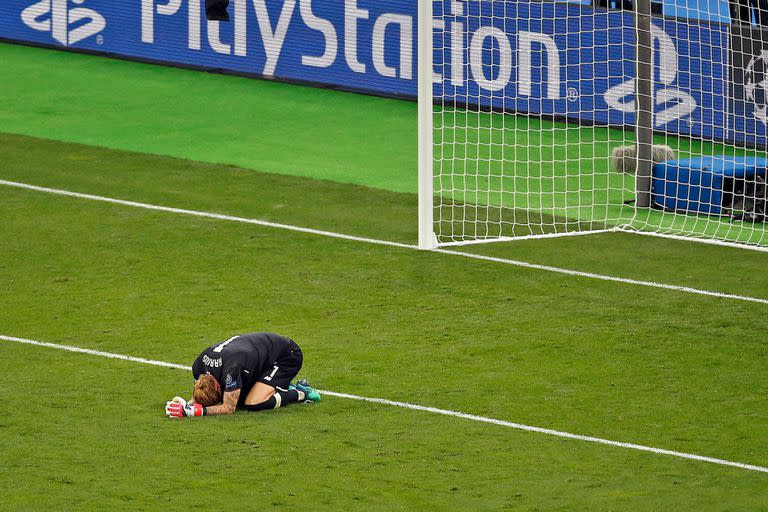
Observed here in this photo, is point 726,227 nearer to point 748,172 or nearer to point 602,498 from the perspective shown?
point 748,172

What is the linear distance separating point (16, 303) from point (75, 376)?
2.01m

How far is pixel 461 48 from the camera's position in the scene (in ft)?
64.2

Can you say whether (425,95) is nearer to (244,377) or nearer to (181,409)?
(244,377)

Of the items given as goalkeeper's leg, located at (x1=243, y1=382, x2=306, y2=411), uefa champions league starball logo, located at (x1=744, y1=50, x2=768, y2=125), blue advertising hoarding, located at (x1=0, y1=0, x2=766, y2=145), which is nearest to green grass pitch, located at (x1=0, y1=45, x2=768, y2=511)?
goalkeeper's leg, located at (x1=243, y1=382, x2=306, y2=411)

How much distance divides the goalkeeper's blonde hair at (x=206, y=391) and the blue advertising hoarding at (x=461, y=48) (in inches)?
342

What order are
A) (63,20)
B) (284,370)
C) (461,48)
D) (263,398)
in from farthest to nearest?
(63,20) → (461,48) → (284,370) → (263,398)

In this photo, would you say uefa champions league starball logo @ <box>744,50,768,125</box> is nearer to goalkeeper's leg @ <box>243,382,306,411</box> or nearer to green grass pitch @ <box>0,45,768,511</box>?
green grass pitch @ <box>0,45,768,511</box>

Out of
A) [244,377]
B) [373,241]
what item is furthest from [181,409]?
[373,241]

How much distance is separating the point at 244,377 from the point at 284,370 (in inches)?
13.7

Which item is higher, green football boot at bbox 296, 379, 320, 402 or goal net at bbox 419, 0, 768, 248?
goal net at bbox 419, 0, 768, 248

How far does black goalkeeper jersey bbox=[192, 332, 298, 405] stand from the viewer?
10.2 m

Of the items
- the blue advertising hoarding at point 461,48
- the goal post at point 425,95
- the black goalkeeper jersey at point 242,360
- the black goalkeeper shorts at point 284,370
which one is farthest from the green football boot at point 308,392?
the blue advertising hoarding at point 461,48

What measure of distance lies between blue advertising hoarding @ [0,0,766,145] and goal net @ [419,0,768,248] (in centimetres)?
2

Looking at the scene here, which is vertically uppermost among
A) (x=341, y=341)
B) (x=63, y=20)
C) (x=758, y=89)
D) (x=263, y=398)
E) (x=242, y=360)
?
(x=63, y=20)
